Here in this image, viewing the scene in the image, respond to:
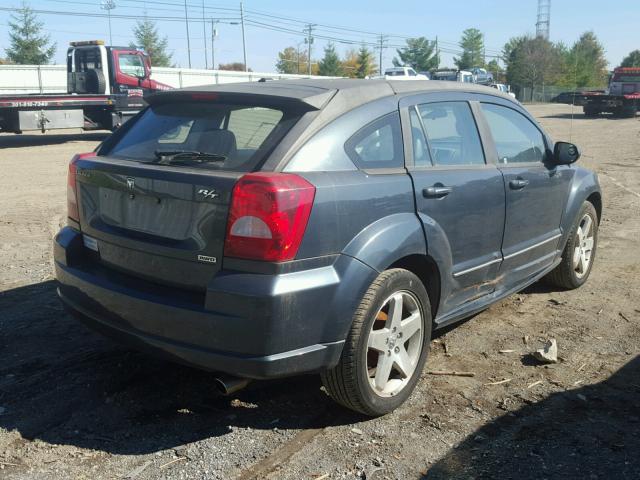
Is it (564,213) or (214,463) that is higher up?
(564,213)

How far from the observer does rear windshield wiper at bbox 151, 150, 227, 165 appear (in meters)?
3.21

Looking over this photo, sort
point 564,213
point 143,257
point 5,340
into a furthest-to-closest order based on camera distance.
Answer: point 564,213
point 5,340
point 143,257

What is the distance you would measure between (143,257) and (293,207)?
33.7 inches

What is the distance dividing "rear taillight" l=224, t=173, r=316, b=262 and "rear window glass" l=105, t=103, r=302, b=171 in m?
0.20

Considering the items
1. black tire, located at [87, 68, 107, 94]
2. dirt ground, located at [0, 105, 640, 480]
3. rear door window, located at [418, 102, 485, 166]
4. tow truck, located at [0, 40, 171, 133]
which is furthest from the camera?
black tire, located at [87, 68, 107, 94]

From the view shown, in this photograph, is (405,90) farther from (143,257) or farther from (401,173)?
(143,257)

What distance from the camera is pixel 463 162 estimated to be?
4.07m

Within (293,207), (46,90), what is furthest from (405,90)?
(46,90)

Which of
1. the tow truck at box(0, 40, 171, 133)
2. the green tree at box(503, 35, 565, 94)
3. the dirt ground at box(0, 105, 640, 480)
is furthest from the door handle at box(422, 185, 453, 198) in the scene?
the green tree at box(503, 35, 565, 94)

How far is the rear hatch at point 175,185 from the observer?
301 centimetres

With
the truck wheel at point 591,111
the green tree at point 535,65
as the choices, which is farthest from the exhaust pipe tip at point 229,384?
the green tree at point 535,65

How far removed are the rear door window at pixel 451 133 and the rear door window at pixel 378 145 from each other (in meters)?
0.32

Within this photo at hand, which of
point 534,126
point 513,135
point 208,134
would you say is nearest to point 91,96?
point 534,126

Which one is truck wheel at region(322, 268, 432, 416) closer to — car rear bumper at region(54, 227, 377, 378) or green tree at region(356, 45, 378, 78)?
car rear bumper at region(54, 227, 377, 378)
